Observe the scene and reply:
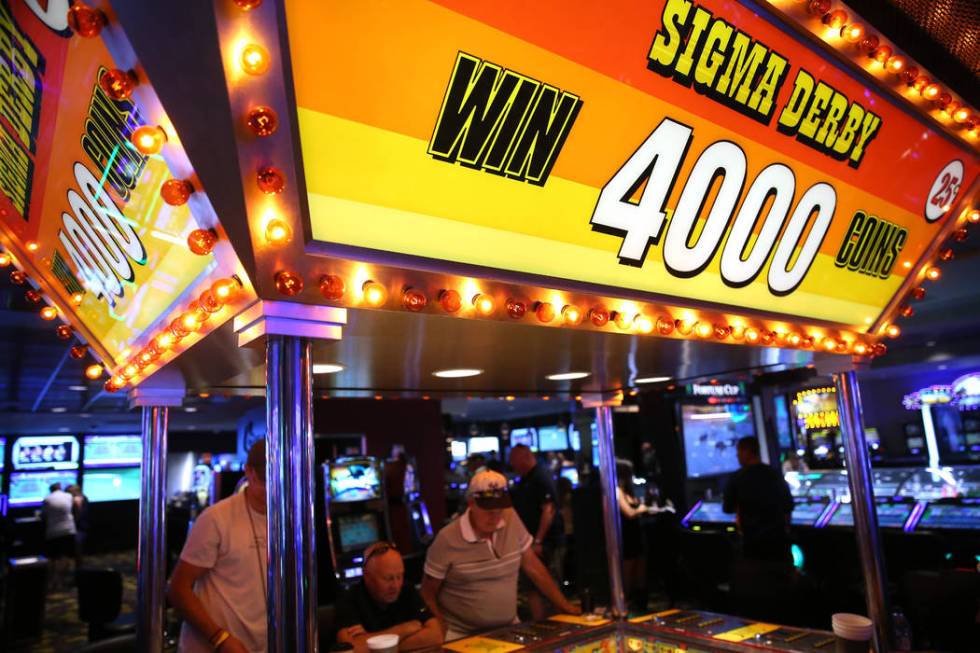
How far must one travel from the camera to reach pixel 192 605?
3.07 meters

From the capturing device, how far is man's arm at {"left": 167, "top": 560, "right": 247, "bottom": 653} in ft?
9.89

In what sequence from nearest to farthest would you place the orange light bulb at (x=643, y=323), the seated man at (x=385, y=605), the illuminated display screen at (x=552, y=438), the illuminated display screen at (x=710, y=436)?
the orange light bulb at (x=643, y=323)
the seated man at (x=385, y=605)
the illuminated display screen at (x=710, y=436)
the illuminated display screen at (x=552, y=438)

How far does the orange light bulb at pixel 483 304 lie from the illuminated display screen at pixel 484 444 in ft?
76.3

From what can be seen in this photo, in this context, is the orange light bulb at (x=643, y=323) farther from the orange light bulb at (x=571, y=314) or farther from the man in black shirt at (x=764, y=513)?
the man in black shirt at (x=764, y=513)

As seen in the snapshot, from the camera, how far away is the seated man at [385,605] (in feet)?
10.8

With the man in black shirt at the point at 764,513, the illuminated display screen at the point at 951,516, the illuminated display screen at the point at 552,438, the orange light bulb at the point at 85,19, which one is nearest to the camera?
the orange light bulb at the point at 85,19

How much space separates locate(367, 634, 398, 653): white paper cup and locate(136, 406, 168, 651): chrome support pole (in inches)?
44.9

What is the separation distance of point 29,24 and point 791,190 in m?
2.23

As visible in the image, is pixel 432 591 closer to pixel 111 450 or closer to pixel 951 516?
pixel 951 516

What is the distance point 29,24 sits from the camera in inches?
57.4

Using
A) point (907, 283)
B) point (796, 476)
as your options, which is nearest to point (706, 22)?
point (907, 283)

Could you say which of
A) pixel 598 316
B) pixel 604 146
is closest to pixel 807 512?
pixel 598 316

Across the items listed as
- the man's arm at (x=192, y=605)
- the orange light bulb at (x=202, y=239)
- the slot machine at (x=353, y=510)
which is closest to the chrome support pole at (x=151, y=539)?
the man's arm at (x=192, y=605)

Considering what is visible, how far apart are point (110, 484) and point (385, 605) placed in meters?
18.6
